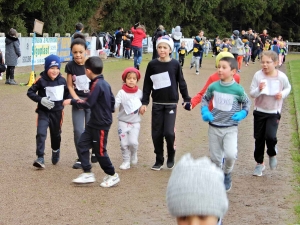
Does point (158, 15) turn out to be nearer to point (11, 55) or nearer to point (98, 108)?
point (11, 55)

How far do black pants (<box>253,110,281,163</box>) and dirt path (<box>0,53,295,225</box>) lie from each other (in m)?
0.41

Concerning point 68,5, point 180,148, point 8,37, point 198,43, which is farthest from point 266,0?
point 180,148

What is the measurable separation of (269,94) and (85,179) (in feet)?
7.96

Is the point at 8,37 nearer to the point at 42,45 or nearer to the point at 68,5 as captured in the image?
the point at 42,45

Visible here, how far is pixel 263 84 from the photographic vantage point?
7859mm

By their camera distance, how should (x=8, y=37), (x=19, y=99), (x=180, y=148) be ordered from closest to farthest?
(x=180, y=148) < (x=19, y=99) < (x=8, y=37)

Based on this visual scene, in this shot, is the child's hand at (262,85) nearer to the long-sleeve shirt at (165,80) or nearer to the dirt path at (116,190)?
the long-sleeve shirt at (165,80)

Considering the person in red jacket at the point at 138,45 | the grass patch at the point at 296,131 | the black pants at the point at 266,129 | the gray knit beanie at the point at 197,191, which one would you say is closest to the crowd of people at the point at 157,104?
the black pants at the point at 266,129

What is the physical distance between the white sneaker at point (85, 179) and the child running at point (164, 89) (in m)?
Answer: 1.22

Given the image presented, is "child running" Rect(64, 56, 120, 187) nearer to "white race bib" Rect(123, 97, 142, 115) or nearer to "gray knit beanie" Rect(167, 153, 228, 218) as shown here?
"white race bib" Rect(123, 97, 142, 115)

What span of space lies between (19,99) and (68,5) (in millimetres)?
23832

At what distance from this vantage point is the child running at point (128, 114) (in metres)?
8.61

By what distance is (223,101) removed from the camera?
726cm

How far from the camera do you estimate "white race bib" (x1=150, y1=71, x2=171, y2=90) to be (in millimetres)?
8320
